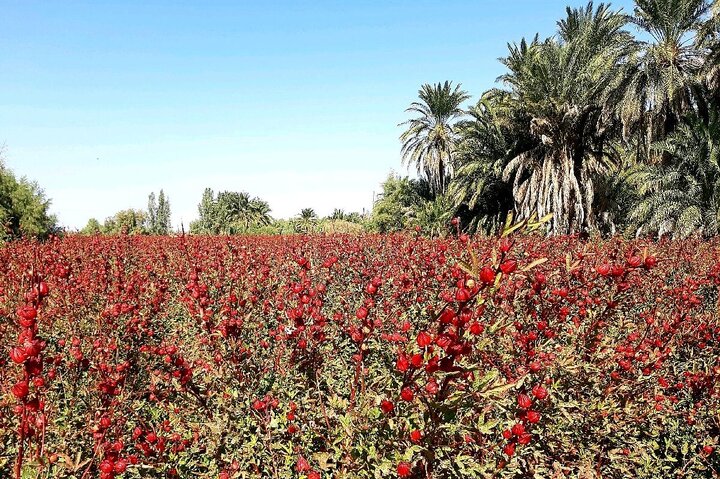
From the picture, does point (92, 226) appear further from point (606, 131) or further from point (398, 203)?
point (606, 131)

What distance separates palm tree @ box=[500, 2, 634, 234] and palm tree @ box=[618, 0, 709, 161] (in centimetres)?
66

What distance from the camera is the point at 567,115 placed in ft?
59.5

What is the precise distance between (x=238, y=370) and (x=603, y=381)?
2.25 metres

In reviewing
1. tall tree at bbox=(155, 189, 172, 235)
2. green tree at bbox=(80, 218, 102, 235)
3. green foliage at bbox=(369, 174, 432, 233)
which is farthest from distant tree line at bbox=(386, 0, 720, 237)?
tall tree at bbox=(155, 189, 172, 235)

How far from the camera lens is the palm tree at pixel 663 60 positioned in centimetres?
1572

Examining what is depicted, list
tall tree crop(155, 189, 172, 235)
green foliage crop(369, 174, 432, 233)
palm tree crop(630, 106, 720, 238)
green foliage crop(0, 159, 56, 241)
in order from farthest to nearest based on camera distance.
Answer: tall tree crop(155, 189, 172, 235)
green foliage crop(369, 174, 432, 233)
green foliage crop(0, 159, 56, 241)
palm tree crop(630, 106, 720, 238)

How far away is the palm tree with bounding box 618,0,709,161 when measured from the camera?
15.7 meters

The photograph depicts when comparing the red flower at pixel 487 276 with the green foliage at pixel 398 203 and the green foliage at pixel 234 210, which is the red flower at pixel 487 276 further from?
the green foliage at pixel 234 210

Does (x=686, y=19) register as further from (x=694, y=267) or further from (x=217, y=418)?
(x=217, y=418)

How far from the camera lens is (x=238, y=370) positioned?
2430 mm

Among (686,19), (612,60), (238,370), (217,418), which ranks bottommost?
(217,418)

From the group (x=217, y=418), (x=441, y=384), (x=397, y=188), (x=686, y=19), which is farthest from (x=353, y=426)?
(x=397, y=188)

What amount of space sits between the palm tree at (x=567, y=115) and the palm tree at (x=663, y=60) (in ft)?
2.16

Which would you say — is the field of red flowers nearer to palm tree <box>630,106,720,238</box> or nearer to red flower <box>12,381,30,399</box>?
red flower <box>12,381,30,399</box>
